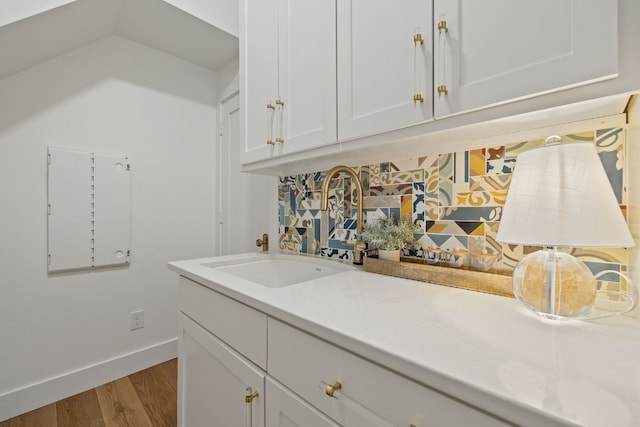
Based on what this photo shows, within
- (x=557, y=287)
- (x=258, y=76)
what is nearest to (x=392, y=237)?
(x=557, y=287)

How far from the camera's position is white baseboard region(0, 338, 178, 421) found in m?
1.64

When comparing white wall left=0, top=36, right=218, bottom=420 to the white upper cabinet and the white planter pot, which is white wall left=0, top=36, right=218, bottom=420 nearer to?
the white upper cabinet

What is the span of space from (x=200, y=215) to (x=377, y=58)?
2033mm

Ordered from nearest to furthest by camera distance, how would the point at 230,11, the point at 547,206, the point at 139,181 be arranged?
the point at 547,206 < the point at 230,11 < the point at 139,181

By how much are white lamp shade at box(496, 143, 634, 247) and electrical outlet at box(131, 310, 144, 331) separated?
93.7 inches

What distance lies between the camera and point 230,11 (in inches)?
76.7

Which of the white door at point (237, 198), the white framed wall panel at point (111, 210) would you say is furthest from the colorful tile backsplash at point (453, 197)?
the white framed wall panel at point (111, 210)

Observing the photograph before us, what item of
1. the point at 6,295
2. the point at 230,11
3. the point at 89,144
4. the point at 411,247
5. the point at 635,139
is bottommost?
the point at 6,295

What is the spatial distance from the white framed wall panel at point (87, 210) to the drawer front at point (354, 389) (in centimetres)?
178

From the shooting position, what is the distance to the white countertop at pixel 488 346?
37 cm

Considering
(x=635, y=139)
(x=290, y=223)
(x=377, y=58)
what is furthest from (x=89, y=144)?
(x=635, y=139)

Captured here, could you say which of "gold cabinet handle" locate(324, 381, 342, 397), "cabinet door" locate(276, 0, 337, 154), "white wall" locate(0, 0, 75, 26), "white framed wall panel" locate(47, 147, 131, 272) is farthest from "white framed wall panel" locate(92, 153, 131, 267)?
"gold cabinet handle" locate(324, 381, 342, 397)

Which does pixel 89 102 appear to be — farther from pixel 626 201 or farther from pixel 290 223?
pixel 626 201

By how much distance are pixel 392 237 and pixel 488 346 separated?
2.03 ft
